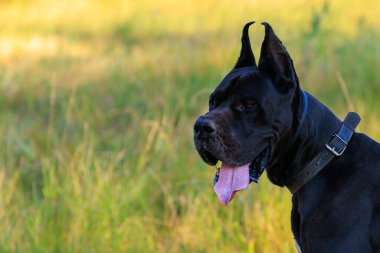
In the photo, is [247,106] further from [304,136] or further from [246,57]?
[246,57]

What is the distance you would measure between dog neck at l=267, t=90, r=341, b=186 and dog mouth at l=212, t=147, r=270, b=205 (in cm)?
7

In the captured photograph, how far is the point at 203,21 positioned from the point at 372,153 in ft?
24.1

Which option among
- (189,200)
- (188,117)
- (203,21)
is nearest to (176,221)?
(189,200)

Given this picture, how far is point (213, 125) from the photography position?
11.3 ft

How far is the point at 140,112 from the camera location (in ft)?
24.1

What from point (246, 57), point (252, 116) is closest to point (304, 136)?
point (252, 116)

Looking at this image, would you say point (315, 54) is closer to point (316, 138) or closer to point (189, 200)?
point (189, 200)

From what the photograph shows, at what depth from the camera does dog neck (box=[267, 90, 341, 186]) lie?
3592mm

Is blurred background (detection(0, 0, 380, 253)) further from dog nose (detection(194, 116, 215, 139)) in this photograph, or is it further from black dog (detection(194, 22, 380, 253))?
dog nose (detection(194, 116, 215, 139))

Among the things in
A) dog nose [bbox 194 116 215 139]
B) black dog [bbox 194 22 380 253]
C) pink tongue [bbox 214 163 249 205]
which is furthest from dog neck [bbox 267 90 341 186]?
dog nose [bbox 194 116 215 139]

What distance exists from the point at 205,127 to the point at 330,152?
567 mm

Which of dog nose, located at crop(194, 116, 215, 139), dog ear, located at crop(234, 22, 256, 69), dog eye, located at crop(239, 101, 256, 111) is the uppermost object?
dog ear, located at crop(234, 22, 256, 69)

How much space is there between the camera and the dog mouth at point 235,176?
3.53 m

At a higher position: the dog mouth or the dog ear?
the dog ear
